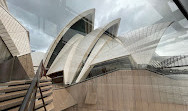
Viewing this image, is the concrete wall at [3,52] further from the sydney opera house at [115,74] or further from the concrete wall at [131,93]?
the concrete wall at [131,93]

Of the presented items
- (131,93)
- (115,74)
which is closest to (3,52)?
(115,74)

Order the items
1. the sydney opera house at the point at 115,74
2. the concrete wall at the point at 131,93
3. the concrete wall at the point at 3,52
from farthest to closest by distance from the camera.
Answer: the concrete wall at the point at 131,93
the sydney opera house at the point at 115,74
the concrete wall at the point at 3,52

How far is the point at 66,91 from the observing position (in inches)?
194

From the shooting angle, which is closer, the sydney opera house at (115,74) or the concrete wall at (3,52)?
the concrete wall at (3,52)

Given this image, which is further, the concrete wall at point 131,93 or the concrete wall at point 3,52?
the concrete wall at point 131,93

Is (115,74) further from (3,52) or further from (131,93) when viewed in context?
(3,52)

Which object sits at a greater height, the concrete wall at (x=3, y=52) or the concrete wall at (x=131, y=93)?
the concrete wall at (x=3, y=52)

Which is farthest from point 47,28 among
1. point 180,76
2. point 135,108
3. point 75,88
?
point 180,76

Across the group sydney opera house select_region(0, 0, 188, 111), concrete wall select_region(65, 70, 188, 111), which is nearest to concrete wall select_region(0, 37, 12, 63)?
sydney opera house select_region(0, 0, 188, 111)

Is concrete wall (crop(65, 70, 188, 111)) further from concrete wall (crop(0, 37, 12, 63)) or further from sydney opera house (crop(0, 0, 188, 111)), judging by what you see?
concrete wall (crop(0, 37, 12, 63))

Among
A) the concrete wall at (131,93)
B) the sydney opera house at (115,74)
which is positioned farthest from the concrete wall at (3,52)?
the concrete wall at (131,93)

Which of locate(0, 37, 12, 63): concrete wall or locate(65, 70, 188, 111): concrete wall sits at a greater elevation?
locate(0, 37, 12, 63): concrete wall

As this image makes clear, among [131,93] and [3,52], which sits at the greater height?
[3,52]

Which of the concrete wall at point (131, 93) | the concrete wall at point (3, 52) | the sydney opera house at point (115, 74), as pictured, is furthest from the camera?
the concrete wall at point (131, 93)
